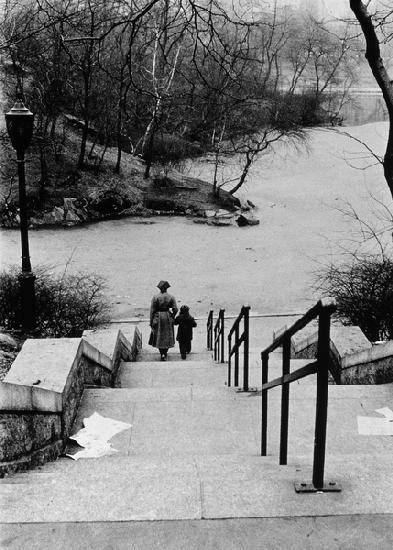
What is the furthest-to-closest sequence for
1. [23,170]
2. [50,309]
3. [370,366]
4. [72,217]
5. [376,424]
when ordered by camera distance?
[72,217] < [50,309] < [23,170] < [370,366] < [376,424]

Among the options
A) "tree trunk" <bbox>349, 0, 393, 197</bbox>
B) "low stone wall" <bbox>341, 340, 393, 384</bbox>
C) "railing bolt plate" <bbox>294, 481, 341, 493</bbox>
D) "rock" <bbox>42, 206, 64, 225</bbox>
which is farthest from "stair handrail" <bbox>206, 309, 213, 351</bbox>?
"rock" <bbox>42, 206, 64, 225</bbox>

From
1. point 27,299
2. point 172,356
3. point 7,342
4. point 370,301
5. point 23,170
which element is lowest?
point 172,356

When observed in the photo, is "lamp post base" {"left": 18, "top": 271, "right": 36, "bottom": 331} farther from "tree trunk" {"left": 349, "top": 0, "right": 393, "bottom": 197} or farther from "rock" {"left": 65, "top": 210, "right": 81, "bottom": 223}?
"rock" {"left": 65, "top": 210, "right": 81, "bottom": 223}

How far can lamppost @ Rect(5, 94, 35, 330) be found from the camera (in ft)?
29.6

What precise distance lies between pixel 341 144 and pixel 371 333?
3286 centimetres

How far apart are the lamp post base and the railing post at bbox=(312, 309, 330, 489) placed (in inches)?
266

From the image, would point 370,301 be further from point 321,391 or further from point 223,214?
point 223,214

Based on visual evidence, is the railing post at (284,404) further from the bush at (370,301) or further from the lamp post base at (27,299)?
the bush at (370,301)

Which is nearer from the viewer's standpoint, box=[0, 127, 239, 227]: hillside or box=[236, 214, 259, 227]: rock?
box=[0, 127, 239, 227]: hillside

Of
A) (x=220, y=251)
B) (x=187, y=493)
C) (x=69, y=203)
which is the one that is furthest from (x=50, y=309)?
(x=69, y=203)

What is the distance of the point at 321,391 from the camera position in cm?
324

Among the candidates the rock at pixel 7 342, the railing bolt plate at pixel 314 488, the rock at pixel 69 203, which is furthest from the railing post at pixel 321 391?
the rock at pixel 69 203

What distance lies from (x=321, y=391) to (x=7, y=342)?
5.95 metres

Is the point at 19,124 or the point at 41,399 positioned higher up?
the point at 19,124
